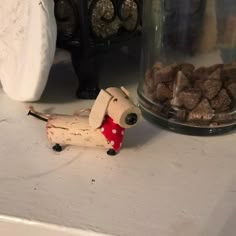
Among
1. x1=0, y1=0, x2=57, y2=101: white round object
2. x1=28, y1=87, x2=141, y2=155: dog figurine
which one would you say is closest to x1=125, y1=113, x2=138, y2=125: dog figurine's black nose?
x1=28, y1=87, x2=141, y2=155: dog figurine

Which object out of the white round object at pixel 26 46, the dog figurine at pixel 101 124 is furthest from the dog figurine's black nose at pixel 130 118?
the white round object at pixel 26 46

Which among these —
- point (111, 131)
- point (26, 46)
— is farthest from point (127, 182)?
point (26, 46)

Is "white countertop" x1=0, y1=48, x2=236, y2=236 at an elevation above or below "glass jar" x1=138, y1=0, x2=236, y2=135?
below

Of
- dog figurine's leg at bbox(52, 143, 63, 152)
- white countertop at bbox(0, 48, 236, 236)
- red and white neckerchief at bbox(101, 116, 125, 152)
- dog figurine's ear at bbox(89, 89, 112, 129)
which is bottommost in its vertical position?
dog figurine's leg at bbox(52, 143, 63, 152)

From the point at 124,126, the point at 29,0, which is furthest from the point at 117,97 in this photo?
the point at 29,0

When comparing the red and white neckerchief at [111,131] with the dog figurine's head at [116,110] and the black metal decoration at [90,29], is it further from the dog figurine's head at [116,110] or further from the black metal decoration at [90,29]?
the black metal decoration at [90,29]

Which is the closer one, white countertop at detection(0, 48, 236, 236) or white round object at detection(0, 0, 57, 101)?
white countertop at detection(0, 48, 236, 236)

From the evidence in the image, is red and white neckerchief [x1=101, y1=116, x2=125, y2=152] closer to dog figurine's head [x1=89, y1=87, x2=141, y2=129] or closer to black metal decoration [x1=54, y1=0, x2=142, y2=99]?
dog figurine's head [x1=89, y1=87, x2=141, y2=129]
